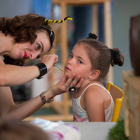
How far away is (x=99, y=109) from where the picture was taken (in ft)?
3.72

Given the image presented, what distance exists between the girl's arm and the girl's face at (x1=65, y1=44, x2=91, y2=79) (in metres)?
0.18

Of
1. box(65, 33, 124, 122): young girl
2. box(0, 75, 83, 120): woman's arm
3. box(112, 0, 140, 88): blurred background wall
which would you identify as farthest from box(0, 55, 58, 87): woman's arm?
box(112, 0, 140, 88): blurred background wall

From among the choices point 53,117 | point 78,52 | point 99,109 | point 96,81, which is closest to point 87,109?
point 99,109

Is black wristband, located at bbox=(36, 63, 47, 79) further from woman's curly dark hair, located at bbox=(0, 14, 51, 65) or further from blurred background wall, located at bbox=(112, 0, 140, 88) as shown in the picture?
blurred background wall, located at bbox=(112, 0, 140, 88)

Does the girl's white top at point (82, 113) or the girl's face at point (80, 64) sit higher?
the girl's face at point (80, 64)

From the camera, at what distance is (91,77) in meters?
1.36

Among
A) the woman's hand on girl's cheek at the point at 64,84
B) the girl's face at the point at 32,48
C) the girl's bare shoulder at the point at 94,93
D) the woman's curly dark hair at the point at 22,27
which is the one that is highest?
the woman's curly dark hair at the point at 22,27

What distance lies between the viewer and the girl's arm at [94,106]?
113 centimetres

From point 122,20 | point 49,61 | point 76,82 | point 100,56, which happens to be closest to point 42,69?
point 49,61

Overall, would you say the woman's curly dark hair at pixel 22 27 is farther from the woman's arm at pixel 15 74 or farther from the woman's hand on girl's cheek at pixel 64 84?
the woman's hand on girl's cheek at pixel 64 84

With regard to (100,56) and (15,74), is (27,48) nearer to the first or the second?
(15,74)

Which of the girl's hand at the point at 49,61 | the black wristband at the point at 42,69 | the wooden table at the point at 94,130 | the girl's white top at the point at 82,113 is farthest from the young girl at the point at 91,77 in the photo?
the wooden table at the point at 94,130

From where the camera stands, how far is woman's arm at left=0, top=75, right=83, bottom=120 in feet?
3.91

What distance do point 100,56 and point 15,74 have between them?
0.65 meters
